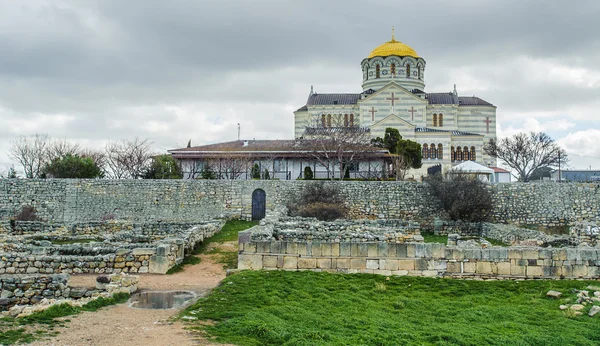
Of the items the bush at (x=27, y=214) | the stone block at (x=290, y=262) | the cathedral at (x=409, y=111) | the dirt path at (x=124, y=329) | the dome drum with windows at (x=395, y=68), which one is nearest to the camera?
the dirt path at (x=124, y=329)

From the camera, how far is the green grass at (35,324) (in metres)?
7.01

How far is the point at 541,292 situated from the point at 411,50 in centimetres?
5560

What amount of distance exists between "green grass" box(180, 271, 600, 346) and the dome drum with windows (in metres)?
51.4

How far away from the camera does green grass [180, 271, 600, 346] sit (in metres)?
7.64

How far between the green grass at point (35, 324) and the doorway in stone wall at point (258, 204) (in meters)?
22.6

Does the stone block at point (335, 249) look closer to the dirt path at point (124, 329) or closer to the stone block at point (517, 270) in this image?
the dirt path at point (124, 329)

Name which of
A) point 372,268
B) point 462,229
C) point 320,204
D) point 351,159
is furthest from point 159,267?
point 351,159

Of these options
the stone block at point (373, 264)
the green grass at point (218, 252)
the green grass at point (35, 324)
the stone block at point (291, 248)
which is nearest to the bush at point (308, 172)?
the green grass at point (218, 252)

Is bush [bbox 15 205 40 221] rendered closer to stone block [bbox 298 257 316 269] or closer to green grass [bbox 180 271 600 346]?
green grass [bbox 180 271 600 346]

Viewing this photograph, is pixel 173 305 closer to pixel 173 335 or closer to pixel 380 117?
pixel 173 335

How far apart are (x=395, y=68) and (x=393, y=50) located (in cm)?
227

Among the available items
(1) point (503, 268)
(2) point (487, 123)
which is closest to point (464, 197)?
(1) point (503, 268)

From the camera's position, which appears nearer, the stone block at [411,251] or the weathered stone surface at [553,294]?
the weathered stone surface at [553,294]

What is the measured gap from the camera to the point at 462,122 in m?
61.7
